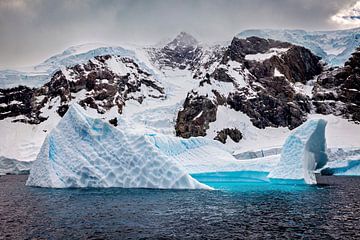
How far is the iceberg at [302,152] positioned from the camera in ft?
112

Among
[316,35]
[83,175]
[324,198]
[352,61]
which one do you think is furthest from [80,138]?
[316,35]

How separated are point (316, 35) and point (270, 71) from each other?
1605 inches

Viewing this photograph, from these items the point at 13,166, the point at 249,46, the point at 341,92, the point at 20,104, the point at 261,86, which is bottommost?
the point at 13,166

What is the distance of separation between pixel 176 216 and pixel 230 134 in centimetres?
7639

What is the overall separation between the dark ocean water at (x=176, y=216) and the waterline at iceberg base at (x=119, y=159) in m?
1.57

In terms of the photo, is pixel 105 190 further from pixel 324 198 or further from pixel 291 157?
pixel 291 157

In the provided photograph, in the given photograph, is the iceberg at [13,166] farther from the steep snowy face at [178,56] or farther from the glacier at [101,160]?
the steep snowy face at [178,56]

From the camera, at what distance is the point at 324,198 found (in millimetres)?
24406

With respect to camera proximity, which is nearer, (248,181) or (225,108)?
(248,181)

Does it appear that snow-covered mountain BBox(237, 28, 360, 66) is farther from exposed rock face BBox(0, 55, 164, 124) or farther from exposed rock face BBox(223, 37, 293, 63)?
exposed rock face BBox(0, 55, 164, 124)

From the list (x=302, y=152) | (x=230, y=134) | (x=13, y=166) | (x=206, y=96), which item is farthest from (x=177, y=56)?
(x=302, y=152)

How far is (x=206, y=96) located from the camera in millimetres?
100688

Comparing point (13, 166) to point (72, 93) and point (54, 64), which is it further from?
point (54, 64)

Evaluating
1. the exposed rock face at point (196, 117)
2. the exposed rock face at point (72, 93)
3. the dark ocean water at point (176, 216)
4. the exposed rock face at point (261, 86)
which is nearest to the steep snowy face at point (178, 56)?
the exposed rock face at point (72, 93)
